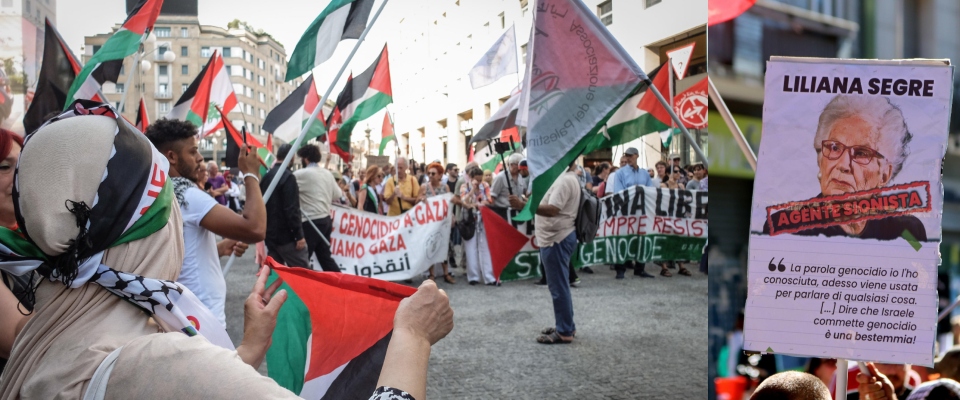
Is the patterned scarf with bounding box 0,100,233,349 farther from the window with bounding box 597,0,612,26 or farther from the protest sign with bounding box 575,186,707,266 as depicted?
the window with bounding box 597,0,612,26

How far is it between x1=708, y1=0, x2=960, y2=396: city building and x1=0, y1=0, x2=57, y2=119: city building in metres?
5.62

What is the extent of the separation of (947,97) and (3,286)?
112 inches

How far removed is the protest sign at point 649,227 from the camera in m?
11.0

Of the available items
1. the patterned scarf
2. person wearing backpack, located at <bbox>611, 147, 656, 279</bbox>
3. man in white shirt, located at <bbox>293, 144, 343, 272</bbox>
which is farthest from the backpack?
the patterned scarf

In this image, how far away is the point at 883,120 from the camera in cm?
218

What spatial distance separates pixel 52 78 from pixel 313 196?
3108mm

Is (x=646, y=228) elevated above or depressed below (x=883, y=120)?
below

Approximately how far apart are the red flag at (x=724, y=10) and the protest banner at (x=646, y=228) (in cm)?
836

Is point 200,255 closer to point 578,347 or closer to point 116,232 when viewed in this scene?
point 116,232

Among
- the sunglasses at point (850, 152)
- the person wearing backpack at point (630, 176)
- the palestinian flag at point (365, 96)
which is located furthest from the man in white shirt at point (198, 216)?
the person wearing backpack at point (630, 176)

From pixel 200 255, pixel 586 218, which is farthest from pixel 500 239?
pixel 200 255

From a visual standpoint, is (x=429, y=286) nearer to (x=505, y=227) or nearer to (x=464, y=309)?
(x=464, y=309)

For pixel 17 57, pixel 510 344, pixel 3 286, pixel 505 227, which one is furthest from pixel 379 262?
pixel 3 286

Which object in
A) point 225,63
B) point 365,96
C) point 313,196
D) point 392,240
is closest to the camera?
point 313,196
